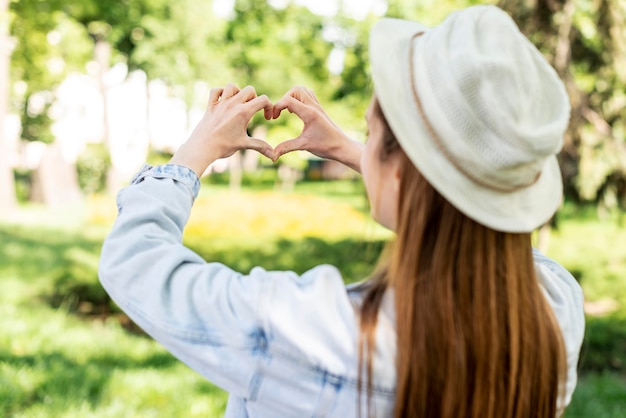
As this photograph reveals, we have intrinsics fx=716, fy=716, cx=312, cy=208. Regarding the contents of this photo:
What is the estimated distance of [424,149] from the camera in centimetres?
98

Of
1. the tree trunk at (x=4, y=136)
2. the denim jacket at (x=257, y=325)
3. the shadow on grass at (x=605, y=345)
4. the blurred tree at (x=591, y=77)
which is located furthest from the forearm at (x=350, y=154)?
the tree trunk at (x=4, y=136)

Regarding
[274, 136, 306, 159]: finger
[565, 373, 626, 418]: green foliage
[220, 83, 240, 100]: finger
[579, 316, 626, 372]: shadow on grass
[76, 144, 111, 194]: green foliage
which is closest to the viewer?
[220, 83, 240, 100]: finger

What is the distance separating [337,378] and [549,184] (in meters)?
0.44

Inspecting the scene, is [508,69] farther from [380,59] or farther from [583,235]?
[583,235]

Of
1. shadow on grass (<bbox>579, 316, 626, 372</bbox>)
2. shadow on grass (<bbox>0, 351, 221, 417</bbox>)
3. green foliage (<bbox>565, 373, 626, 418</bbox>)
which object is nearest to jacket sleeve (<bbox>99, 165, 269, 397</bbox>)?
shadow on grass (<bbox>0, 351, 221, 417</bbox>)

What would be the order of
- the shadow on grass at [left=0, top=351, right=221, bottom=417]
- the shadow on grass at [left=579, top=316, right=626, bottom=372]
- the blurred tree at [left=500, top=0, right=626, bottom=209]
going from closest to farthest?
the shadow on grass at [left=0, top=351, right=221, bottom=417], the shadow on grass at [left=579, top=316, right=626, bottom=372], the blurred tree at [left=500, top=0, right=626, bottom=209]

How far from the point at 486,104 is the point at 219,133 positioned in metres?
0.48

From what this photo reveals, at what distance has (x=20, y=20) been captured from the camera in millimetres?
11125

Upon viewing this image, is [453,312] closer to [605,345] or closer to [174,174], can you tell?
[174,174]

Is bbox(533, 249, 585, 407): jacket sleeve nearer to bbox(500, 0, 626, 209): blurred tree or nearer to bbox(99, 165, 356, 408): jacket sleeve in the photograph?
bbox(99, 165, 356, 408): jacket sleeve

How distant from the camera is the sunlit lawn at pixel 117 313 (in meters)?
3.86

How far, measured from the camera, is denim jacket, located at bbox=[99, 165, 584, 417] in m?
0.99

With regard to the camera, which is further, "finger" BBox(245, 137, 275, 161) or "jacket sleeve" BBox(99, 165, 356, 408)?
"finger" BBox(245, 137, 275, 161)

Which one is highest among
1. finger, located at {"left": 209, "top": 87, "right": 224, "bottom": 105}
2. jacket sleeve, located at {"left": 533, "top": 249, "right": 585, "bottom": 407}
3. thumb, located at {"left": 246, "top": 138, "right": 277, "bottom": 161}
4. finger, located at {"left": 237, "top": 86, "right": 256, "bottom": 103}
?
finger, located at {"left": 237, "top": 86, "right": 256, "bottom": 103}
